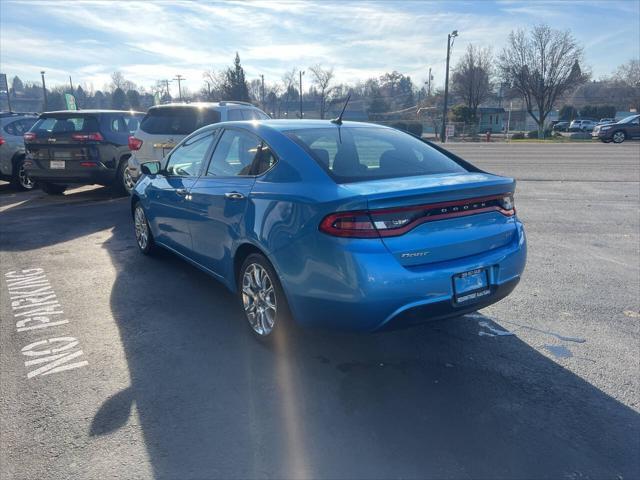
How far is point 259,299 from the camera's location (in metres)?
3.69

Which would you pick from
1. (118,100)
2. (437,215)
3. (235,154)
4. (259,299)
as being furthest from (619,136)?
(118,100)

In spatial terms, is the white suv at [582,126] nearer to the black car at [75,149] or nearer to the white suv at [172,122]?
the white suv at [172,122]

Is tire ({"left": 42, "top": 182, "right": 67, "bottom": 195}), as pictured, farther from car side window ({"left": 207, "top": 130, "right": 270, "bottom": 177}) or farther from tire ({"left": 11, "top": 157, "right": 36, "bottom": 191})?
car side window ({"left": 207, "top": 130, "right": 270, "bottom": 177})

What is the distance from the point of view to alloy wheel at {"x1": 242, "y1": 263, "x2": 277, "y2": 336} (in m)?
3.56

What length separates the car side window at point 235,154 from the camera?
3.85 metres

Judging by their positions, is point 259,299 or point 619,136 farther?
point 619,136

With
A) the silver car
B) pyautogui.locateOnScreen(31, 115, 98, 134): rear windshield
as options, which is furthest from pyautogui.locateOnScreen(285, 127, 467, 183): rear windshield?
the silver car

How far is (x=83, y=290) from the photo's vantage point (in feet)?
16.5

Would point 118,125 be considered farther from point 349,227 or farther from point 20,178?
point 349,227

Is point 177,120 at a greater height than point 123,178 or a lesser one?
greater

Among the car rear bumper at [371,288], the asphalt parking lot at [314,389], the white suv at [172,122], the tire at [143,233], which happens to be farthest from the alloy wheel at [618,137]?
the car rear bumper at [371,288]

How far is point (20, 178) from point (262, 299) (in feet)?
33.7

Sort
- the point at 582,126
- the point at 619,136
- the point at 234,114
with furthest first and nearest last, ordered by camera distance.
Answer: the point at 582,126 → the point at 619,136 → the point at 234,114

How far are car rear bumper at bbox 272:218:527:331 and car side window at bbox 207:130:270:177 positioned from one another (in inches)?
38.5
